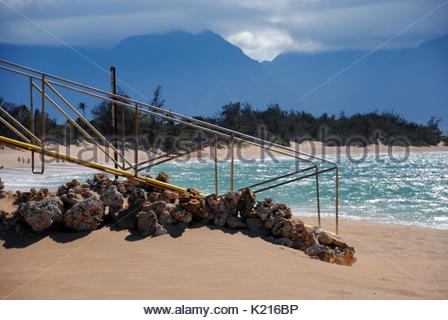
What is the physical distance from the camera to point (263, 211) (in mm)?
4973

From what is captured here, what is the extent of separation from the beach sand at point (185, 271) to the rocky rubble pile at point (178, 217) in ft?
0.53

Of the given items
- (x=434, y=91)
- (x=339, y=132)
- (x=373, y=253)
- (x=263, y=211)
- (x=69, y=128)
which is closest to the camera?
(x=263, y=211)

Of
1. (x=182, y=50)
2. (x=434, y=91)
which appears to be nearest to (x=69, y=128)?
(x=182, y=50)

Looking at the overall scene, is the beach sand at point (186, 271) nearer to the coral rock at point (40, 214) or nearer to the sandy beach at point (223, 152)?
the coral rock at point (40, 214)

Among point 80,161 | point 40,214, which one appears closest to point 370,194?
point 80,161

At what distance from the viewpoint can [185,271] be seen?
143 inches

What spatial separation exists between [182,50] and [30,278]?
18942 centimetres

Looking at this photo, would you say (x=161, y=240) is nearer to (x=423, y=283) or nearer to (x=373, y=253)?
(x=423, y=283)

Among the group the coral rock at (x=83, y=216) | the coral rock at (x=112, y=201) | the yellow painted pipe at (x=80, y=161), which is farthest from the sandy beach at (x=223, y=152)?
the coral rock at (x=83, y=216)

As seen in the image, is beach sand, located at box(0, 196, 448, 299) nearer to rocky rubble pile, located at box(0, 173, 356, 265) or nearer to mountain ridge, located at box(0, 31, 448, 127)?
rocky rubble pile, located at box(0, 173, 356, 265)

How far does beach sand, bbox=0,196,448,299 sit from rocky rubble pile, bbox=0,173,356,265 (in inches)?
6.3

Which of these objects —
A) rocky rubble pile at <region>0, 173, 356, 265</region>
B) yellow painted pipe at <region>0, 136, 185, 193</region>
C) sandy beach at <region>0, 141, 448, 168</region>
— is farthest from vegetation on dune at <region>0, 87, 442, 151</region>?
rocky rubble pile at <region>0, 173, 356, 265</region>

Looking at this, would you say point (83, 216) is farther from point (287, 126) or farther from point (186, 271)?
point (287, 126)

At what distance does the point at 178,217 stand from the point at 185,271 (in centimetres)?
111
